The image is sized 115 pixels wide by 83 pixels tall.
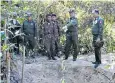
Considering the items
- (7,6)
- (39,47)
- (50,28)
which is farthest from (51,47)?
(7,6)

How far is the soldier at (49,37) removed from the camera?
1093 centimetres

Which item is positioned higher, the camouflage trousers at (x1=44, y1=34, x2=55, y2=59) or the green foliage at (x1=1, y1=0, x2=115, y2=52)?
the green foliage at (x1=1, y1=0, x2=115, y2=52)

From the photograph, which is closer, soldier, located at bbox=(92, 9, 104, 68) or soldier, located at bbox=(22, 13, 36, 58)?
soldier, located at bbox=(92, 9, 104, 68)

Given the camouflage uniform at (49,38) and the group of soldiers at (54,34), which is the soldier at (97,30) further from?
the camouflage uniform at (49,38)

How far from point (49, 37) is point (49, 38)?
0.13 feet

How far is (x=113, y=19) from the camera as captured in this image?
13.6 m

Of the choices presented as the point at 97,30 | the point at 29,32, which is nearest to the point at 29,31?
the point at 29,32

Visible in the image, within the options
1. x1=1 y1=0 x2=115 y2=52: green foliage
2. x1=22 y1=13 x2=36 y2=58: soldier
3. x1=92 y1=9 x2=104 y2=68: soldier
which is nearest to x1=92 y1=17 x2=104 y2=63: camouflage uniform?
x1=92 y1=9 x2=104 y2=68: soldier

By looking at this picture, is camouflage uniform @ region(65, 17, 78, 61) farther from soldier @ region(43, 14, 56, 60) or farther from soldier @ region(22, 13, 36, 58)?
soldier @ region(22, 13, 36, 58)

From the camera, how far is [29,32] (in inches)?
441

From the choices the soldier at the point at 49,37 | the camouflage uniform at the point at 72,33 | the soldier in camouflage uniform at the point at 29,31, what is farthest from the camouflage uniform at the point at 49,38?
the camouflage uniform at the point at 72,33

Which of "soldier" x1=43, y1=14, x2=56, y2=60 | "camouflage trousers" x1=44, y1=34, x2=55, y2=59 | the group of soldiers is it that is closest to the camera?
the group of soldiers

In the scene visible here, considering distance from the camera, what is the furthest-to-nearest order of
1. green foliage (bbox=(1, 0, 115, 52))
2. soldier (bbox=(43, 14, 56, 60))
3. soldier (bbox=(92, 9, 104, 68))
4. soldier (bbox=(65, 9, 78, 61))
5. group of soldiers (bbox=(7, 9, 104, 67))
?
1. green foliage (bbox=(1, 0, 115, 52))
2. soldier (bbox=(43, 14, 56, 60))
3. soldier (bbox=(65, 9, 78, 61))
4. group of soldiers (bbox=(7, 9, 104, 67))
5. soldier (bbox=(92, 9, 104, 68))

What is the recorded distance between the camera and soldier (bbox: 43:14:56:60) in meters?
10.9
